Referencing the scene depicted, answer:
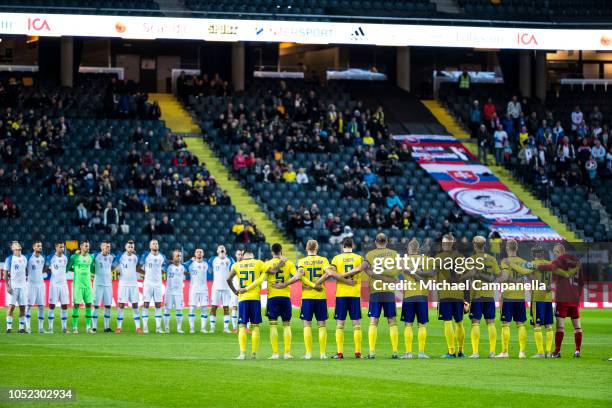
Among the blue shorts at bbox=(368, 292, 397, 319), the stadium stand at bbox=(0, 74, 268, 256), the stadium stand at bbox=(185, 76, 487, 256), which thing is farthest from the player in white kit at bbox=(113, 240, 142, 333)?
the stadium stand at bbox=(185, 76, 487, 256)

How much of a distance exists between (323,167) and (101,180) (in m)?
8.40

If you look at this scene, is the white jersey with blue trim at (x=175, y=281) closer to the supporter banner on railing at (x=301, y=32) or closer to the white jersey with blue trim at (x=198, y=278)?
the white jersey with blue trim at (x=198, y=278)

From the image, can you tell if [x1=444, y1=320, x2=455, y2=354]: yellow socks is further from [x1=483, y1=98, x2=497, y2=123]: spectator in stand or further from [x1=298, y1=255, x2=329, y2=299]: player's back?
[x1=483, y1=98, x2=497, y2=123]: spectator in stand

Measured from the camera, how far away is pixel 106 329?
29062 millimetres

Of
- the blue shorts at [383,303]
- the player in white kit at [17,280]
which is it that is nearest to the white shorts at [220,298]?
the player in white kit at [17,280]

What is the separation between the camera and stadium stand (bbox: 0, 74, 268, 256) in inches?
1563

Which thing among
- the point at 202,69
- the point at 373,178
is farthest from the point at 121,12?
the point at 373,178

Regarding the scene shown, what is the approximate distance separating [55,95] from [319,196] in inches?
423

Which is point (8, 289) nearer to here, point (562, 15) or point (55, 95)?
point (55, 95)

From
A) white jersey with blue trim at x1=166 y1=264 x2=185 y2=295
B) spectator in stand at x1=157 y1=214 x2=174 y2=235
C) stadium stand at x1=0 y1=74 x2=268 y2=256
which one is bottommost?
white jersey with blue trim at x1=166 y1=264 x2=185 y2=295

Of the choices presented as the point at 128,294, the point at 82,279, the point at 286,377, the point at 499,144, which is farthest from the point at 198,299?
the point at 499,144

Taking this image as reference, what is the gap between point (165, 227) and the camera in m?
40.1

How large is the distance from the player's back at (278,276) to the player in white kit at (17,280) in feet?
30.0

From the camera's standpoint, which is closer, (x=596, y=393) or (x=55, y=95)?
(x=596, y=393)
